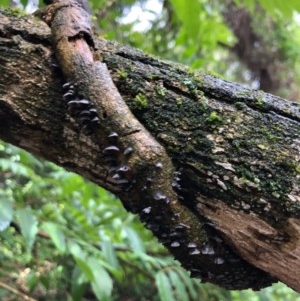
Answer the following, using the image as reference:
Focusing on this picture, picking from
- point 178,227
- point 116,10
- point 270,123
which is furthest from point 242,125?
point 116,10

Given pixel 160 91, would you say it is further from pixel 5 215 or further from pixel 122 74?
pixel 5 215

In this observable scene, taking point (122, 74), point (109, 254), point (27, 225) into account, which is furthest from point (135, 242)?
point (122, 74)

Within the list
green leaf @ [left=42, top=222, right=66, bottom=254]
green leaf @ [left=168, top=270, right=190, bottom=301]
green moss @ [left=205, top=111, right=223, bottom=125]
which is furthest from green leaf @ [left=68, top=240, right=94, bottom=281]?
green moss @ [left=205, top=111, right=223, bottom=125]

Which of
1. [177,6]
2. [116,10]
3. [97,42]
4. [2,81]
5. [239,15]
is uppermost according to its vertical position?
[239,15]

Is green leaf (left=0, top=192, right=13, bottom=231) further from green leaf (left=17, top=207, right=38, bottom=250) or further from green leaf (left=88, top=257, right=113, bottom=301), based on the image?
green leaf (left=88, top=257, right=113, bottom=301)

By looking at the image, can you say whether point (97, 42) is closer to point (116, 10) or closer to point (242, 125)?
point (242, 125)
